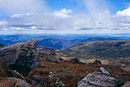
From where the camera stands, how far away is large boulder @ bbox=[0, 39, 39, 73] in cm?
2067

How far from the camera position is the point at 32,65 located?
23.0m

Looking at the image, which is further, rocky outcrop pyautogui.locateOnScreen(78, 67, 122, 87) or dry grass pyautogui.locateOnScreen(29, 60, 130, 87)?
dry grass pyautogui.locateOnScreen(29, 60, 130, 87)

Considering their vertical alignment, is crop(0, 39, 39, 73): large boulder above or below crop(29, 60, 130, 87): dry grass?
above

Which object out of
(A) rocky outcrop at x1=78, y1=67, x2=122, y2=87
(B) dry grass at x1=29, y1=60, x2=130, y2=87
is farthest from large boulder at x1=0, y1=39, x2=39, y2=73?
(A) rocky outcrop at x1=78, y1=67, x2=122, y2=87

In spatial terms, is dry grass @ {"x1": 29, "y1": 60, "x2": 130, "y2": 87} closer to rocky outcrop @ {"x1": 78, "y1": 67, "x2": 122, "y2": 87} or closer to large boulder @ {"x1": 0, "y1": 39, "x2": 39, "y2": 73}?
large boulder @ {"x1": 0, "y1": 39, "x2": 39, "y2": 73}

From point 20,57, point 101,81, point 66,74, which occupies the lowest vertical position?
point 66,74

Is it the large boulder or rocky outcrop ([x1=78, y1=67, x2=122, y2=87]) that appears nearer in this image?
rocky outcrop ([x1=78, y1=67, x2=122, y2=87])

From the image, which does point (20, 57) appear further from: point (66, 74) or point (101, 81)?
point (101, 81)

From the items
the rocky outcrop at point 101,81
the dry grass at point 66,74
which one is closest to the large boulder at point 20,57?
the dry grass at point 66,74

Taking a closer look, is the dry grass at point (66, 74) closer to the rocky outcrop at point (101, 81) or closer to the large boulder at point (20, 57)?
the large boulder at point (20, 57)

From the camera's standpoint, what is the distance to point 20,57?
70.8 feet

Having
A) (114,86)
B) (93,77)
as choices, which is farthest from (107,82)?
(93,77)

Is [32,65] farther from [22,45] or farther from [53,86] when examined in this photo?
[53,86]

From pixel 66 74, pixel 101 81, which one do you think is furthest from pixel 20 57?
pixel 101 81
